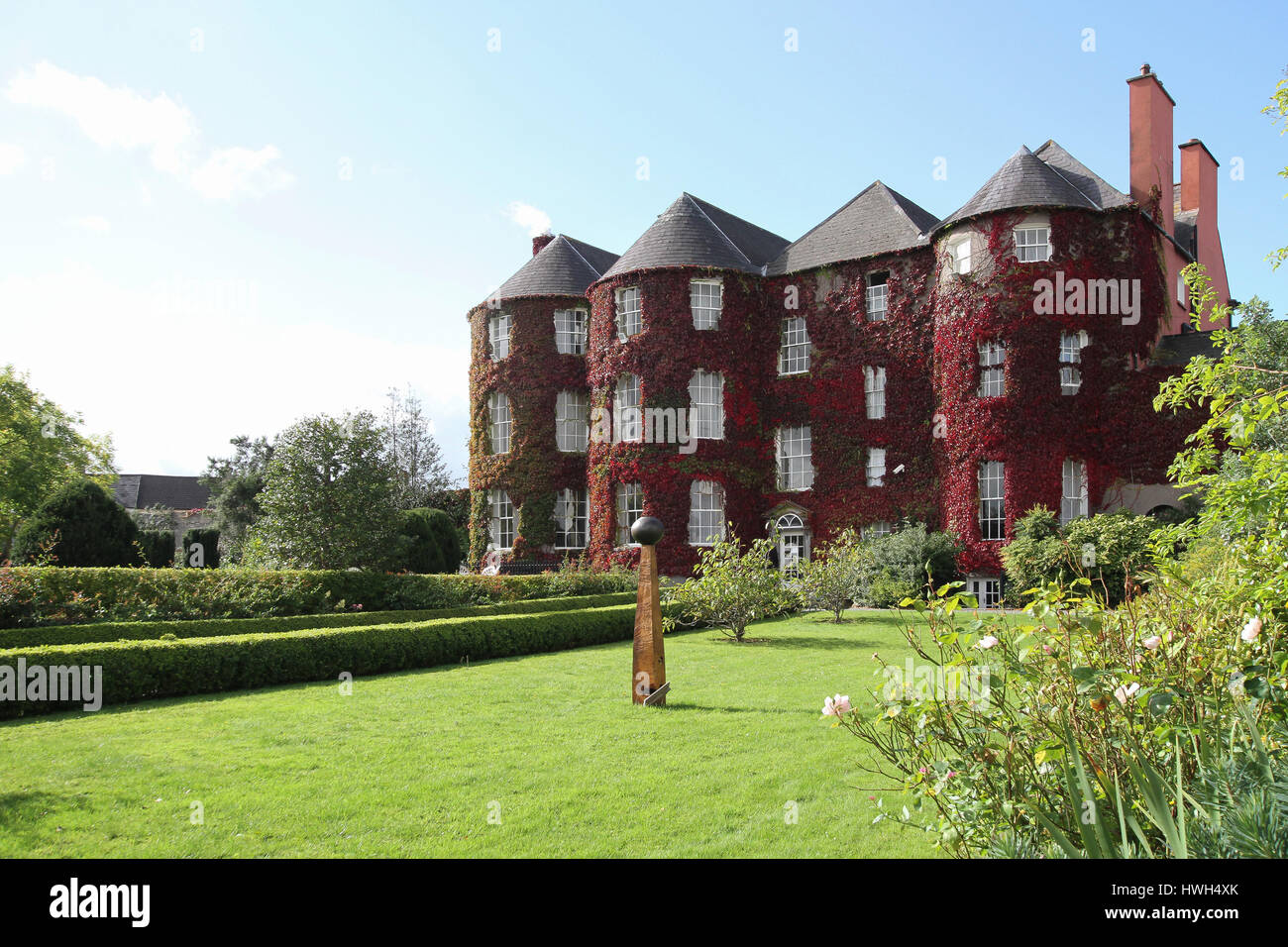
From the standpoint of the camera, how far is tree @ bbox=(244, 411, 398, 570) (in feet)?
65.4

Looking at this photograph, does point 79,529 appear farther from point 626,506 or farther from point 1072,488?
point 1072,488

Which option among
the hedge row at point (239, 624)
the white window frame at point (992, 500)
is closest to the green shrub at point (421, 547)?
the hedge row at point (239, 624)

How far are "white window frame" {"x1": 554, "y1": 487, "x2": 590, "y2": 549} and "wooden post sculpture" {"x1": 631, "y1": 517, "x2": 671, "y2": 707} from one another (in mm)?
20726

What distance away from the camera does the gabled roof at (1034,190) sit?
78.1 ft

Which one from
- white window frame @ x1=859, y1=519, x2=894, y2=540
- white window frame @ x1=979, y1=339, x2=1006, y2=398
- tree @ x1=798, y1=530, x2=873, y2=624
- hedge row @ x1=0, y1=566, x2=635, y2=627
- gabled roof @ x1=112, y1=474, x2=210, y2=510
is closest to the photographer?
hedge row @ x1=0, y1=566, x2=635, y2=627

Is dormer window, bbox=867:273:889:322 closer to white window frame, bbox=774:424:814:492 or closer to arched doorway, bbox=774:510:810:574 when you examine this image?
white window frame, bbox=774:424:814:492

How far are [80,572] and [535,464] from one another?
1698 cm

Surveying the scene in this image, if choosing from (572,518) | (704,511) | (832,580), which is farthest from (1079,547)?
(572,518)

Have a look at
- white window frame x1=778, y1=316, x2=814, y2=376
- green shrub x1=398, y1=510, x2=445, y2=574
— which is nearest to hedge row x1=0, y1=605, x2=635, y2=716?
green shrub x1=398, y1=510, x2=445, y2=574

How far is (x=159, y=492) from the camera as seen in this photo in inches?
2746

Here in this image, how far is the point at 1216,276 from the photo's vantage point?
30.0m

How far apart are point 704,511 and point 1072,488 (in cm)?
1065

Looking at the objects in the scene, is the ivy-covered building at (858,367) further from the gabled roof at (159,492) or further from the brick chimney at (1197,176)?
the gabled roof at (159,492)

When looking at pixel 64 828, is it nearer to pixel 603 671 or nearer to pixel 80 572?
pixel 603 671
